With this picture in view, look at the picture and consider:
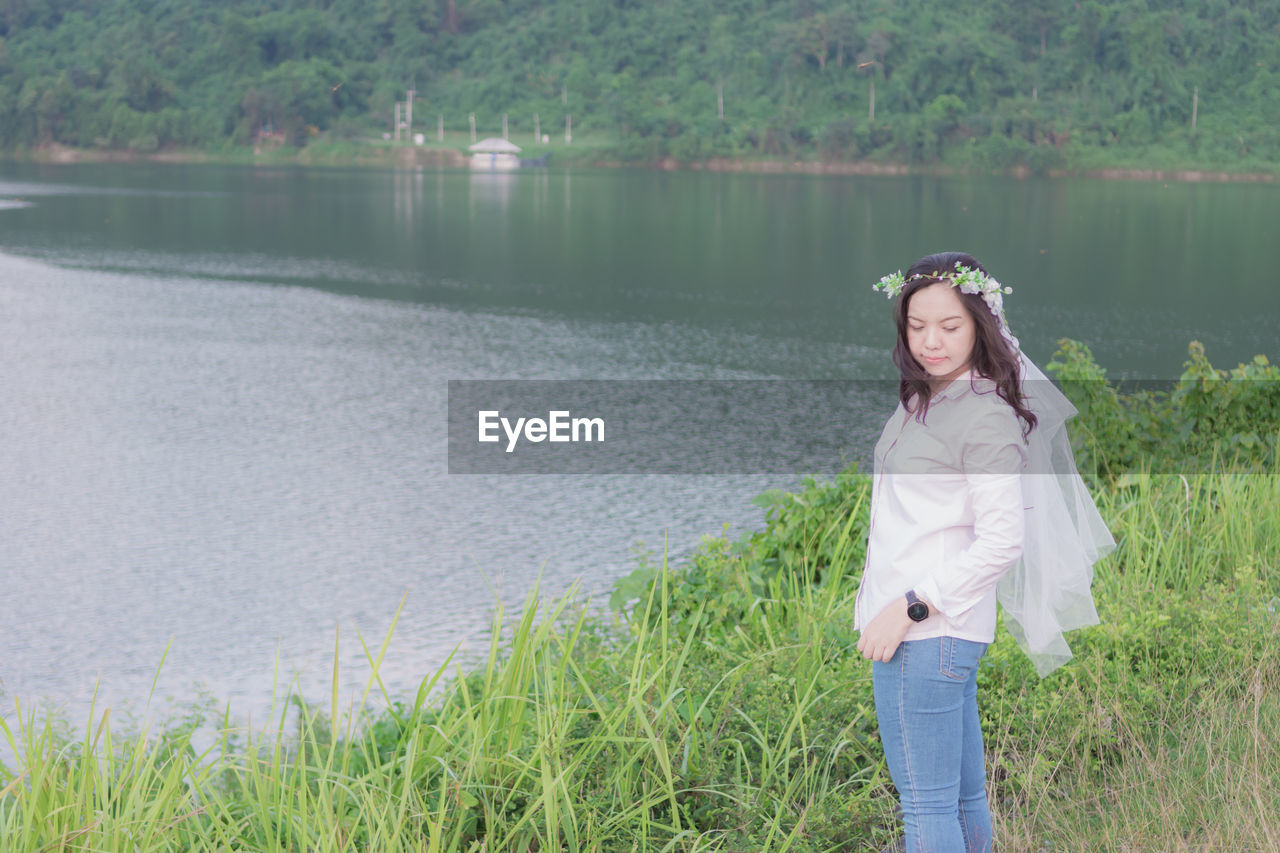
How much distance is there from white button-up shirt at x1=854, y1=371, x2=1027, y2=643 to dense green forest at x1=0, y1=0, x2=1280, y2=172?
217 feet

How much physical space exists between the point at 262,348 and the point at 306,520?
6.62m

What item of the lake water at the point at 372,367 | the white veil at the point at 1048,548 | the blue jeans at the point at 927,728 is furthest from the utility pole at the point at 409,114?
the blue jeans at the point at 927,728

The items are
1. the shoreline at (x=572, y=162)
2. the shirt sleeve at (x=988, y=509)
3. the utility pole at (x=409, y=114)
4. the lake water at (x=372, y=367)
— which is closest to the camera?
the shirt sleeve at (x=988, y=509)

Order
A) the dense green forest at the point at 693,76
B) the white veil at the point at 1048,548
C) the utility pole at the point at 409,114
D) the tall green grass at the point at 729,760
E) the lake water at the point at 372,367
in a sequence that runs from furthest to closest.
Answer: the utility pole at the point at 409,114 → the dense green forest at the point at 693,76 → the lake water at the point at 372,367 → the tall green grass at the point at 729,760 → the white veil at the point at 1048,548

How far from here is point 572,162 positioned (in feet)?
250

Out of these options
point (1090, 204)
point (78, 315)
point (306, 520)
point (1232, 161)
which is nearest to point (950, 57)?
point (1232, 161)

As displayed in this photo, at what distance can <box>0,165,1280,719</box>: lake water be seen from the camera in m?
6.71

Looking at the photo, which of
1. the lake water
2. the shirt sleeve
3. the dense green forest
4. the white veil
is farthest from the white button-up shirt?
the dense green forest

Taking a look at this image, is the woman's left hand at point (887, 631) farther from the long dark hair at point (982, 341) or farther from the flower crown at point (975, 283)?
the flower crown at point (975, 283)

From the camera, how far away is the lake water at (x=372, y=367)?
22.0 feet

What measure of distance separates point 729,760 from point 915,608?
1.10 meters

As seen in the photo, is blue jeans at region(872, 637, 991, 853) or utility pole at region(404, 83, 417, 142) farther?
utility pole at region(404, 83, 417, 142)

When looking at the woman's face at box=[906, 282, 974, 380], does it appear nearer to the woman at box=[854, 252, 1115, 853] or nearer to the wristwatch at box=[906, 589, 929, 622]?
the woman at box=[854, 252, 1115, 853]

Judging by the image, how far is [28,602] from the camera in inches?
272
